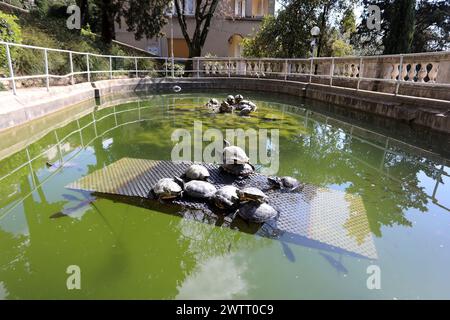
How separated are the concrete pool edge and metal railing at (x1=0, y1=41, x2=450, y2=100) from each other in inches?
12.4

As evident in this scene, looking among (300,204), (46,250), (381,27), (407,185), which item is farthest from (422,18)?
(46,250)

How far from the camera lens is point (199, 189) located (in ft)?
10.7

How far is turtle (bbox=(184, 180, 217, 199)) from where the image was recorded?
3.23 m

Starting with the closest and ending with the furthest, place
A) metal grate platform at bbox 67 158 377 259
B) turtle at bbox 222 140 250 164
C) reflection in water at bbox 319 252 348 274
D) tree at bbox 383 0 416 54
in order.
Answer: reflection in water at bbox 319 252 348 274
metal grate platform at bbox 67 158 377 259
turtle at bbox 222 140 250 164
tree at bbox 383 0 416 54

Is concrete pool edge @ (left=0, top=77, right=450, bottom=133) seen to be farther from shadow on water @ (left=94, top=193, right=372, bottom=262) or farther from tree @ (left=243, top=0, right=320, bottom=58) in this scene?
tree @ (left=243, top=0, right=320, bottom=58)

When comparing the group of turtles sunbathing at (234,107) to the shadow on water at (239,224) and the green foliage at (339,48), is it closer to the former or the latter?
the shadow on water at (239,224)

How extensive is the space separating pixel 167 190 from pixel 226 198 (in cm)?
62

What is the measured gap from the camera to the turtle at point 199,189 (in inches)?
127

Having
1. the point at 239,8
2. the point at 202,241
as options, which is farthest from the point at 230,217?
the point at 239,8

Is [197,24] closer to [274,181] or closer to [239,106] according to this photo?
[239,106]

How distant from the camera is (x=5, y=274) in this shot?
2.15m

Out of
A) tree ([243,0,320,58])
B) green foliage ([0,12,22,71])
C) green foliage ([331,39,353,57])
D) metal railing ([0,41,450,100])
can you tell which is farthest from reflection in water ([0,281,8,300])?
green foliage ([331,39,353,57])
